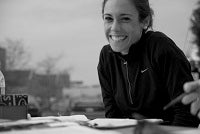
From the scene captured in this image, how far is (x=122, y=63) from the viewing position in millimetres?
1363

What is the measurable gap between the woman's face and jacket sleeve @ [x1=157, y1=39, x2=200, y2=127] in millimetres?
124

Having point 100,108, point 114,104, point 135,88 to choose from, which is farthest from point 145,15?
point 100,108

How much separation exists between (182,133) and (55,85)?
27.6 ft

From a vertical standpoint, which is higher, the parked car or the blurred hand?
the blurred hand

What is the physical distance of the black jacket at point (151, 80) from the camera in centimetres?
111

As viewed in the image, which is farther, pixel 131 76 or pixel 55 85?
pixel 55 85

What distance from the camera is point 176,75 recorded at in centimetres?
111

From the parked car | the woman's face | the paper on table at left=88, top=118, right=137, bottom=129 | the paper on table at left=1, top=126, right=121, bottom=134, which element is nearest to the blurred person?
the woman's face

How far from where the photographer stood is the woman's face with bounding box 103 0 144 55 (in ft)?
3.84

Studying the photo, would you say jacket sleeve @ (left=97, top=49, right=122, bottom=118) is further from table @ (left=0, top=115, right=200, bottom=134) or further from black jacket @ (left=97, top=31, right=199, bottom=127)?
table @ (left=0, top=115, right=200, bottom=134)

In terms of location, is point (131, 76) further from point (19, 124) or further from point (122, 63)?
point (19, 124)

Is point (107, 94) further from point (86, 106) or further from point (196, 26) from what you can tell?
point (196, 26)

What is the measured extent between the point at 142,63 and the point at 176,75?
0.59ft

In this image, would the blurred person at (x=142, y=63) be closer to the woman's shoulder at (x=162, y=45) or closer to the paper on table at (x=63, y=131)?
the woman's shoulder at (x=162, y=45)
